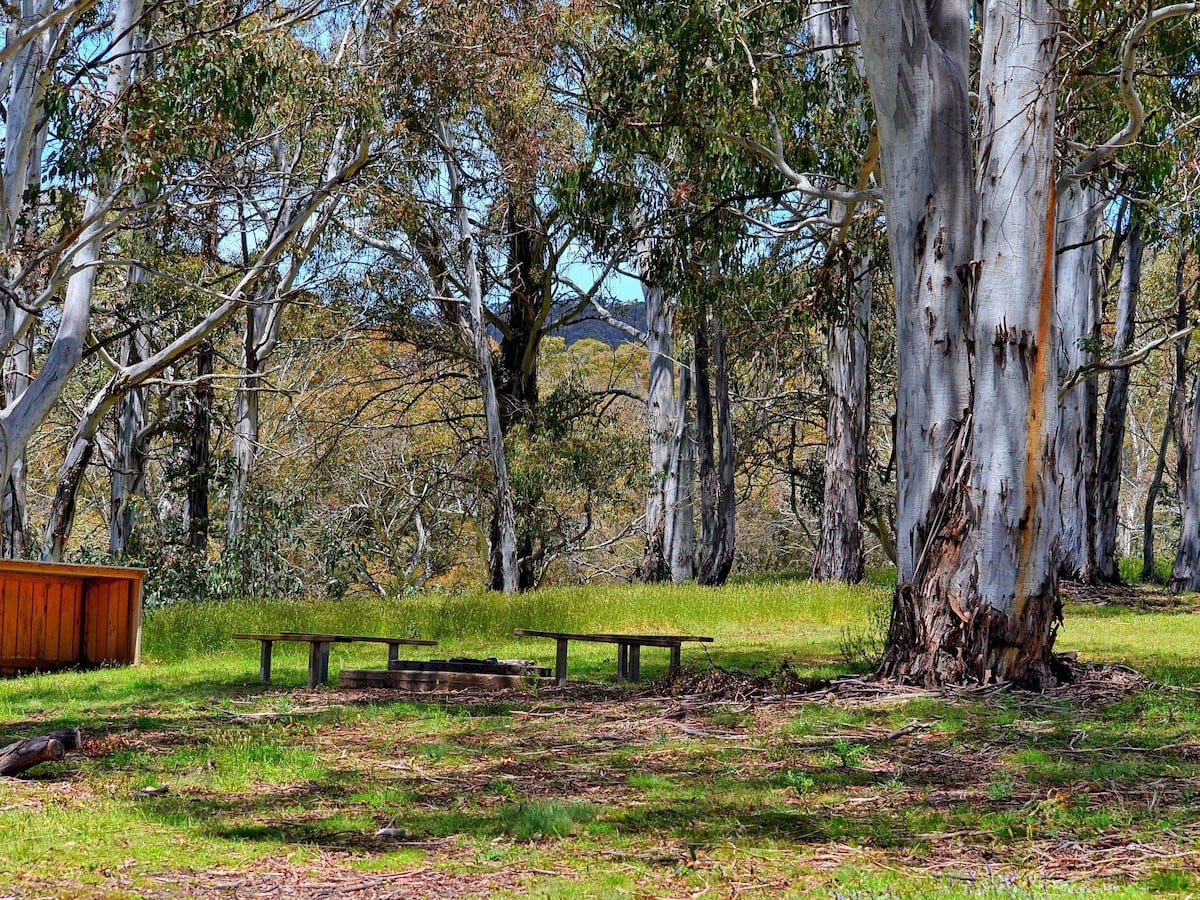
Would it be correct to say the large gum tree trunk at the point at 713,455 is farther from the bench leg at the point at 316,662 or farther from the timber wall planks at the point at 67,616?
the bench leg at the point at 316,662

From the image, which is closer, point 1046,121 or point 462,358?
point 1046,121

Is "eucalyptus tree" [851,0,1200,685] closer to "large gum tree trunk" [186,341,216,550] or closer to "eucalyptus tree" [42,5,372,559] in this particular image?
"eucalyptus tree" [42,5,372,559]

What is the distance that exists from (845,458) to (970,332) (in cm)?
954

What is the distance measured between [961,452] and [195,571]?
14.5 metres

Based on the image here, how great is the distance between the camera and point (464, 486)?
999 inches

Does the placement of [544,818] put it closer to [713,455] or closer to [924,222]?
[924,222]

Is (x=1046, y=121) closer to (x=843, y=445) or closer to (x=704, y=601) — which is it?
(x=704, y=601)

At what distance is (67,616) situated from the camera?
37.8 feet

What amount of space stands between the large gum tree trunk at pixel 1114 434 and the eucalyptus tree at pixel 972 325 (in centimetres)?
1161

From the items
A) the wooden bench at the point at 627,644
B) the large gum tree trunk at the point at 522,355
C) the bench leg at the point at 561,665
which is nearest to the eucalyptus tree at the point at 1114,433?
the large gum tree trunk at the point at 522,355

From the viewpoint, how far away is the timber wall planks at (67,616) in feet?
35.4

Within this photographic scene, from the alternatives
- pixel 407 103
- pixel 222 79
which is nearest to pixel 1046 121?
pixel 222 79

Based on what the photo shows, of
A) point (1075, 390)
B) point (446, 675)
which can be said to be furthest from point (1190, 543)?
point (446, 675)

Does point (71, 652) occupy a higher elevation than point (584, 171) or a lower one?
lower
